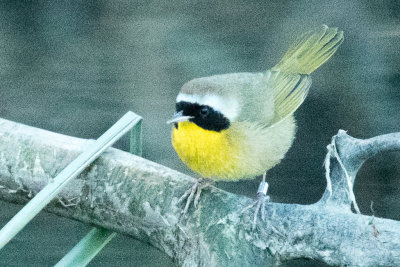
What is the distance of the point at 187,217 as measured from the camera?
0.69 meters

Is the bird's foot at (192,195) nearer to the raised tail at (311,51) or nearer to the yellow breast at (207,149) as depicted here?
the yellow breast at (207,149)

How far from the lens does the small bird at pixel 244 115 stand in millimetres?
629

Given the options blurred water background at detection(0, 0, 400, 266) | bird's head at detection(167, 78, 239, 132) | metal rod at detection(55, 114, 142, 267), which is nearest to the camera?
bird's head at detection(167, 78, 239, 132)

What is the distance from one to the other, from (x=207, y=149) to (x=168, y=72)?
0.32 metres

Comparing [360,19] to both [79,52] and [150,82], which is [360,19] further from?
[79,52]

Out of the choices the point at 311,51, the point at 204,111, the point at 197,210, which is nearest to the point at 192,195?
the point at 197,210

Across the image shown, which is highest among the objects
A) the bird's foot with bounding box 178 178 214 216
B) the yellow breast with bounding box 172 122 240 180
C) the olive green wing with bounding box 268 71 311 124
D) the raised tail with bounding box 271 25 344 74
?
the raised tail with bounding box 271 25 344 74

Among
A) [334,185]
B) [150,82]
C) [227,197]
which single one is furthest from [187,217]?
[150,82]

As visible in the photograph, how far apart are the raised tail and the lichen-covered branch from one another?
0.39 ft

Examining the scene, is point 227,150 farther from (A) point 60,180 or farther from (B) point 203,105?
(A) point 60,180

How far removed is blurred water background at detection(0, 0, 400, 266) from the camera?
92cm

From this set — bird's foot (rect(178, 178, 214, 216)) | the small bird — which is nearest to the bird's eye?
the small bird

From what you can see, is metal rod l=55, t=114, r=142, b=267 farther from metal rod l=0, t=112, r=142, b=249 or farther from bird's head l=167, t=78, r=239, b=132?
bird's head l=167, t=78, r=239, b=132

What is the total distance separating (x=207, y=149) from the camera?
67 centimetres
